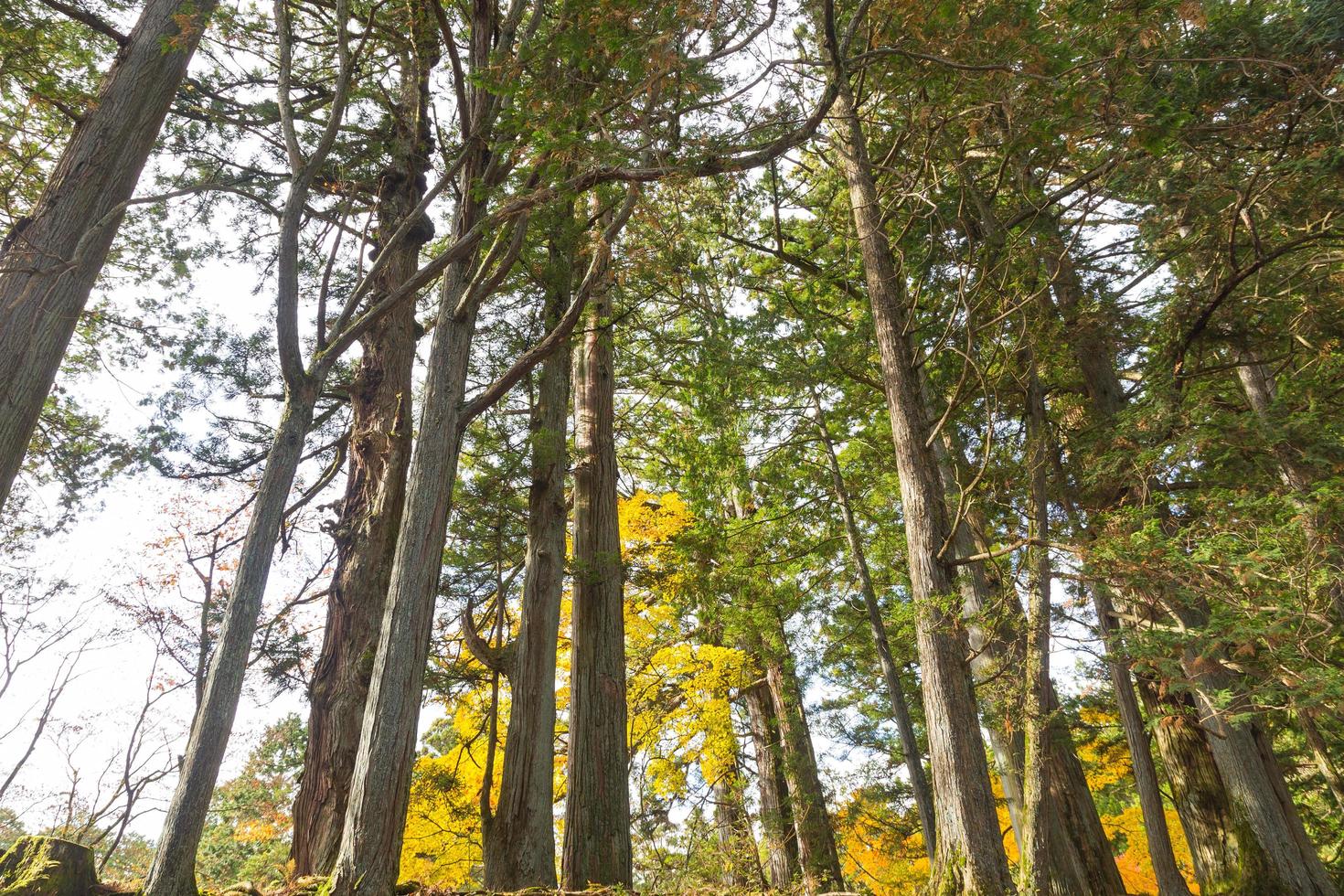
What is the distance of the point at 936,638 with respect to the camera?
4.86 metres

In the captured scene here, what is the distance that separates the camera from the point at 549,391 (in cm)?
746

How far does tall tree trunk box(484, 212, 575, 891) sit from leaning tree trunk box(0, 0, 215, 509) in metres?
3.17

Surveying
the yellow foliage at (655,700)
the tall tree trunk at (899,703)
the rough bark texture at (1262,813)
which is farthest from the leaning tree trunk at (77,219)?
the rough bark texture at (1262,813)

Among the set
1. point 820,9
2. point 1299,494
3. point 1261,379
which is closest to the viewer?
point 1299,494

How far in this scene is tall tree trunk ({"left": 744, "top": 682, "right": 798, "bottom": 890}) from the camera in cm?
1012

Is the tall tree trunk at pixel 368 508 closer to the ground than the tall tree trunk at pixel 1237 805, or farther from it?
farther from it

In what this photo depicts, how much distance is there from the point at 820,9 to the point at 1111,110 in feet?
8.64

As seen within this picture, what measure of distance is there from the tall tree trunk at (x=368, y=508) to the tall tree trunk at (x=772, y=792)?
21.3 ft

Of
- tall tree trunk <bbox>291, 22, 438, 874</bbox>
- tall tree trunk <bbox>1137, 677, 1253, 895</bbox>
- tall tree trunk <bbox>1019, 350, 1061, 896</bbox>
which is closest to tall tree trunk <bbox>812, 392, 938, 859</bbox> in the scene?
tall tree trunk <bbox>1019, 350, 1061, 896</bbox>

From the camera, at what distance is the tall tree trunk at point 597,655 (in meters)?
5.80

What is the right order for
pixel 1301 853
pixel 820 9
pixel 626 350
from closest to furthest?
1. pixel 820 9
2. pixel 1301 853
3. pixel 626 350

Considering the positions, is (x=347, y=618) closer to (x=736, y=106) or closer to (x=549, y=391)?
(x=549, y=391)

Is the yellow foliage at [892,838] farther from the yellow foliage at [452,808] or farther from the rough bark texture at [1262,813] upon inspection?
the yellow foliage at [452,808]

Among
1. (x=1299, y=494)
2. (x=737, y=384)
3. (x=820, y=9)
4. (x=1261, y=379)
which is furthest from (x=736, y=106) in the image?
(x=1261, y=379)
